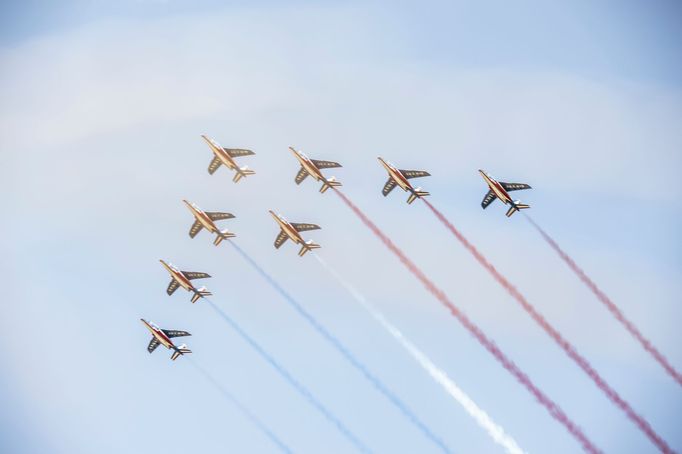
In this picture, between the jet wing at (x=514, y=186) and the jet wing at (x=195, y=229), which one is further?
the jet wing at (x=195, y=229)

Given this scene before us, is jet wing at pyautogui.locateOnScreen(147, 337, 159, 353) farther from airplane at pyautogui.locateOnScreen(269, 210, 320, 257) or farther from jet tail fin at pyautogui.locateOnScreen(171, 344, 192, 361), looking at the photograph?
airplane at pyautogui.locateOnScreen(269, 210, 320, 257)

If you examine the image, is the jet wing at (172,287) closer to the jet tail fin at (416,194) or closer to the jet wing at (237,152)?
the jet wing at (237,152)

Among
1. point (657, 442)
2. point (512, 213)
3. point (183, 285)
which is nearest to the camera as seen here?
point (657, 442)

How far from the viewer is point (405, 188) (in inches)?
4144

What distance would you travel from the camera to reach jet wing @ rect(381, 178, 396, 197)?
350ft

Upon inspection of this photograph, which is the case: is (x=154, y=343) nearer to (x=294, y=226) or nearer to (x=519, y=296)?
(x=294, y=226)

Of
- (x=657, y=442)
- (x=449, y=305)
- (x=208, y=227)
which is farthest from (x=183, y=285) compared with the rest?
(x=657, y=442)

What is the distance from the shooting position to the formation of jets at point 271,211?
104438 millimetres

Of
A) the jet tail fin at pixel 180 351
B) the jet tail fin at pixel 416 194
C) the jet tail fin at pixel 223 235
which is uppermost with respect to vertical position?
the jet tail fin at pixel 416 194

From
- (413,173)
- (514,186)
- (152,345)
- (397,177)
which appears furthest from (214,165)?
(514,186)

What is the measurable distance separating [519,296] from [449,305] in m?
7.96

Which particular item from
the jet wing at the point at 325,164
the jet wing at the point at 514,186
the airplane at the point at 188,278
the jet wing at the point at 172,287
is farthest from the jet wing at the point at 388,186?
the jet wing at the point at 172,287

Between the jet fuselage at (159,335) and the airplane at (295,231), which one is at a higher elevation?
the airplane at (295,231)

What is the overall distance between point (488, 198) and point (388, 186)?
38.9ft
